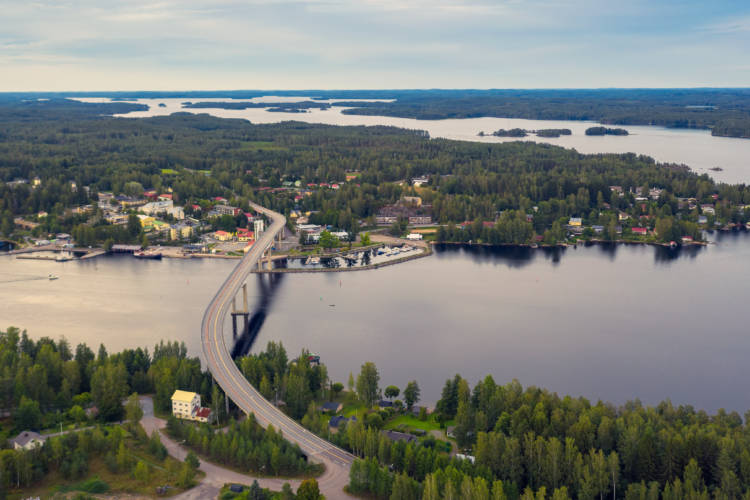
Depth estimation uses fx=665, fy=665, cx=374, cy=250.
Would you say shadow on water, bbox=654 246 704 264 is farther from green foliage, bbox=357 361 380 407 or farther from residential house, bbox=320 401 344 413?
residential house, bbox=320 401 344 413

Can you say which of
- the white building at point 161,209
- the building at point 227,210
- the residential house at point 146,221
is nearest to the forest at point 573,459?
the building at point 227,210

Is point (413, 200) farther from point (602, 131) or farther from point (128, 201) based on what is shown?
point (602, 131)

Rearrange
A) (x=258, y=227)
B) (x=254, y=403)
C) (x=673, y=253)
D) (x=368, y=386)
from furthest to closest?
1. (x=258, y=227)
2. (x=673, y=253)
3. (x=368, y=386)
4. (x=254, y=403)

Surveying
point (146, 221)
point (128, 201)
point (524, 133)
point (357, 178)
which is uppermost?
point (524, 133)

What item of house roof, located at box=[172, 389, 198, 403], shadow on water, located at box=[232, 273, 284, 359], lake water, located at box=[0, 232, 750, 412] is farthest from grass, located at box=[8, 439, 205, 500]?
shadow on water, located at box=[232, 273, 284, 359]

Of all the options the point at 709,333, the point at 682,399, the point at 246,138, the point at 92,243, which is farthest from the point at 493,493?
the point at 246,138

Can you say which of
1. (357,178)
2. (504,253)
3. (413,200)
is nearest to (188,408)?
(504,253)
